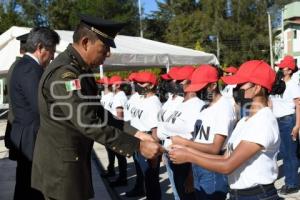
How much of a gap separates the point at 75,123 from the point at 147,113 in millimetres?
3038

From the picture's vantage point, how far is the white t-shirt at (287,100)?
256 inches

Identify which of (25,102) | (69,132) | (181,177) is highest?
(25,102)

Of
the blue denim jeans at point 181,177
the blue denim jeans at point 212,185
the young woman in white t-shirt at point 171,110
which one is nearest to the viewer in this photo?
the blue denim jeans at point 212,185

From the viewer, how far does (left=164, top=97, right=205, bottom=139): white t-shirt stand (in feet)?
14.7

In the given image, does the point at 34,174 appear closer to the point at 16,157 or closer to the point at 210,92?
the point at 16,157

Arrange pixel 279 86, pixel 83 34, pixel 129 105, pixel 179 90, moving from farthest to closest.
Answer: pixel 129 105, pixel 279 86, pixel 179 90, pixel 83 34

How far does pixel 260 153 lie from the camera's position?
2945mm

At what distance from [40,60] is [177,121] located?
1.45 metres

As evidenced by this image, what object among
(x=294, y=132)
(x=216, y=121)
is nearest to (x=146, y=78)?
(x=294, y=132)

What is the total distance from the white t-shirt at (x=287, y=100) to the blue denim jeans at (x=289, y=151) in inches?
3.4

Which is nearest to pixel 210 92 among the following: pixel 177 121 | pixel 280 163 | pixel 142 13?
pixel 177 121

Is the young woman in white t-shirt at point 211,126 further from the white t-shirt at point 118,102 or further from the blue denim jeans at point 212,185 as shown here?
the white t-shirt at point 118,102

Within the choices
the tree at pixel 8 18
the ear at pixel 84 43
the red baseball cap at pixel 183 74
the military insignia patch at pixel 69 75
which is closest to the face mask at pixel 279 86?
the red baseball cap at pixel 183 74

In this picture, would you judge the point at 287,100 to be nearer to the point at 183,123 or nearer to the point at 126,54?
the point at 183,123
